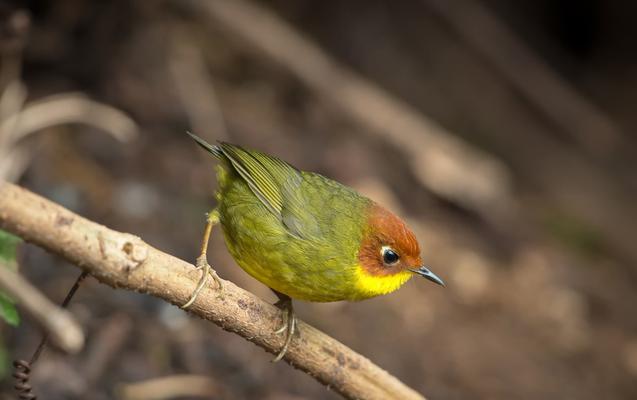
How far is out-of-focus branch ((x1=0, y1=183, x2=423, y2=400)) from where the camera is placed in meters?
2.26

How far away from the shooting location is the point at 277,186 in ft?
12.6

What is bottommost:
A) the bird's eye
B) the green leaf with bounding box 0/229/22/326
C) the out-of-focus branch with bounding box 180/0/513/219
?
the green leaf with bounding box 0/229/22/326

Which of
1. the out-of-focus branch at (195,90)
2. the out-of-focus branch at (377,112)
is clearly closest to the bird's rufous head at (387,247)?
the out-of-focus branch at (195,90)

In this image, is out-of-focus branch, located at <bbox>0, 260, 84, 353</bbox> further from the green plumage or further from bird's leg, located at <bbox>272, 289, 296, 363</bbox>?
the green plumage

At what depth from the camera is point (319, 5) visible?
331 inches

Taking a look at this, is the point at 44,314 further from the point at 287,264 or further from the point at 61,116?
the point at 61,116

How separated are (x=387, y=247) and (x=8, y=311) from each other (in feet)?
5.37

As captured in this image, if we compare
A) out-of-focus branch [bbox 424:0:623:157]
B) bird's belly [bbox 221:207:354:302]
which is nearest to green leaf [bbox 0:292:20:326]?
bird's belly [bbox 221:207:354:302]

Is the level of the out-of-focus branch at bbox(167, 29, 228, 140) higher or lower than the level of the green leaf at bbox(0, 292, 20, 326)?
higher

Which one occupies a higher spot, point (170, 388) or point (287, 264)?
point (287, 264)

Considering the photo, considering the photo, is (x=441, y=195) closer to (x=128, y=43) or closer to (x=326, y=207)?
(x=128, y=43)

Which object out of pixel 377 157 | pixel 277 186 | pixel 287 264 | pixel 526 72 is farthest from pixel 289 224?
pixel 526 72

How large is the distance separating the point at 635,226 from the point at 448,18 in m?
3.22

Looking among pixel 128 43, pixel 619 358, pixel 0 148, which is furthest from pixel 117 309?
pixel 619 358
